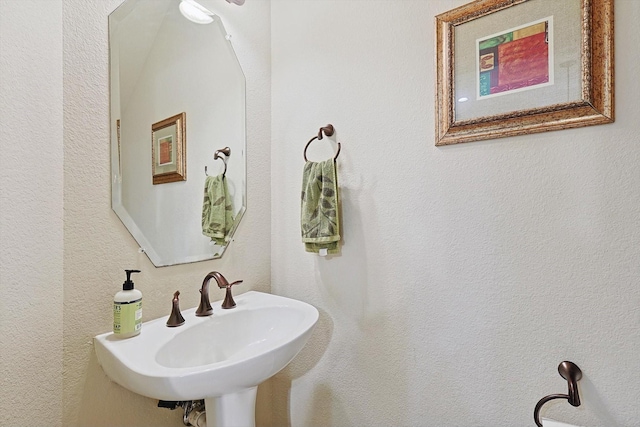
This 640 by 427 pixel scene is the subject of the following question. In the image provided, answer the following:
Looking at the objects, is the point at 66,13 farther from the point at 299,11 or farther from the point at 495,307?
the point at 495,307

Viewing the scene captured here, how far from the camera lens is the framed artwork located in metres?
0.84

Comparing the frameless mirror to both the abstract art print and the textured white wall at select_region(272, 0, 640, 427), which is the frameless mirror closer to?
the textured white wall at select_region(272, 0, 640, 427)

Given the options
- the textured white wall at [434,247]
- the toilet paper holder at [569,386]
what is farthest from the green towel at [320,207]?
the toilet paper holder at [569,386]

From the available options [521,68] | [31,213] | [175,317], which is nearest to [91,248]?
[31,213]

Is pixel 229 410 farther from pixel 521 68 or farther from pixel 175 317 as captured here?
pixel 521 68

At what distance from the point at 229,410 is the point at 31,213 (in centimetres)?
76

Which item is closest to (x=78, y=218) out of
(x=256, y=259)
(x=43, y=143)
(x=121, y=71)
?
(x=43, y=143)

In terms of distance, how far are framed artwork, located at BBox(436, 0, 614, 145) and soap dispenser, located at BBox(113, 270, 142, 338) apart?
41.5 inches

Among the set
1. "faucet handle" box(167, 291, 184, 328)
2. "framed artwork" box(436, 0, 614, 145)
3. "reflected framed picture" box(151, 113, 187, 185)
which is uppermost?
"framed artwork" box(436, 0, 614, 145)

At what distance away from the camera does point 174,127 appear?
46.7 inches

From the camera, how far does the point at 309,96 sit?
140cm

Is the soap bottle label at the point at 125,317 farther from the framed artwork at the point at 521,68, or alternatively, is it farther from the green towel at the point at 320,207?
the framed artwork at the point at 521,68

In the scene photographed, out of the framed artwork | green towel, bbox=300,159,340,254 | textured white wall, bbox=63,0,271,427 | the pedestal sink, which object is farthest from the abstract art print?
textured white wall, bbox=63,0,271,427

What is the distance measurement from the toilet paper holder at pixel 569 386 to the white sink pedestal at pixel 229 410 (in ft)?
2.55
